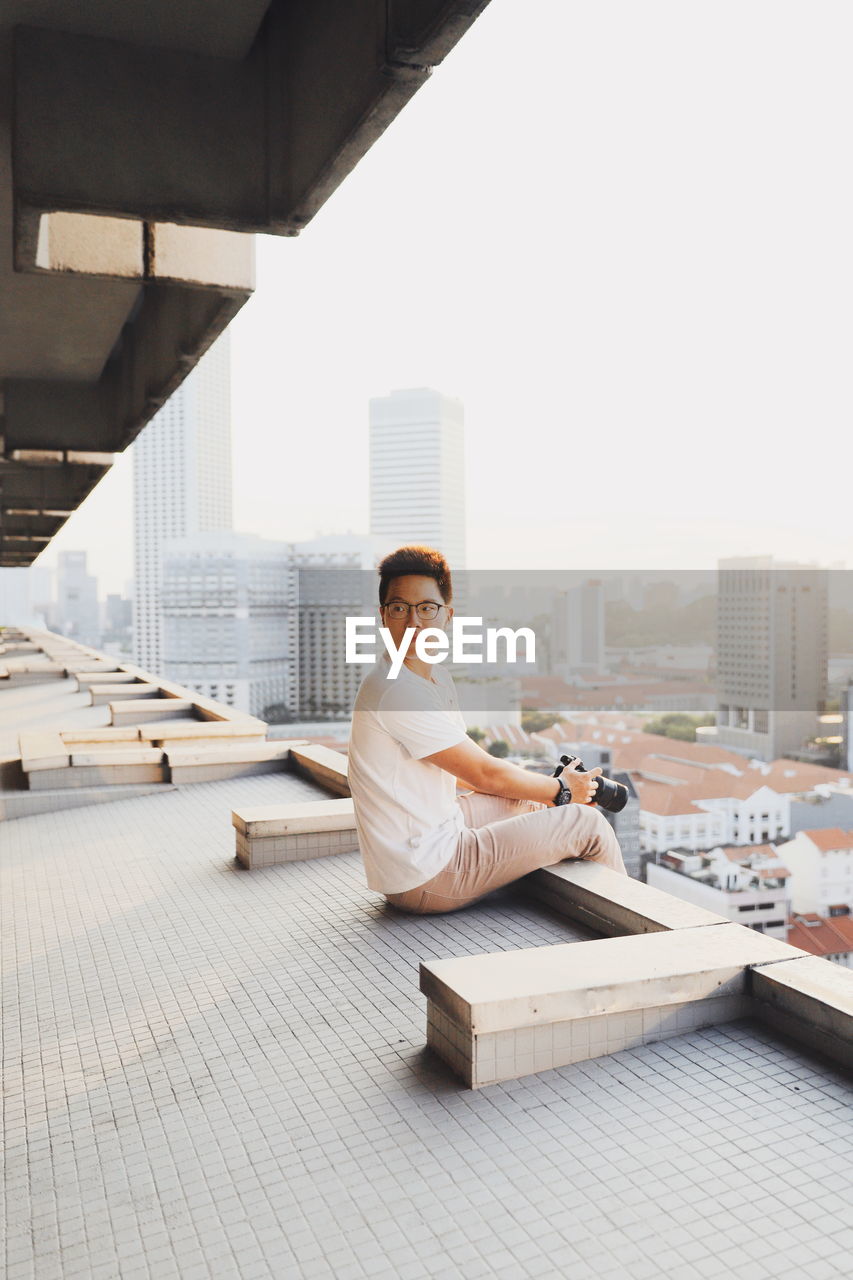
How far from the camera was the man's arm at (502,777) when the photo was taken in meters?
3.21

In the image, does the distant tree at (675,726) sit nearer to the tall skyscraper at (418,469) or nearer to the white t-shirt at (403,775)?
the tall skyscraper at (418,469)

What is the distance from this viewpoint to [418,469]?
33.8 meters

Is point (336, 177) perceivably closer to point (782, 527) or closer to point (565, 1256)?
point (565, 1256)

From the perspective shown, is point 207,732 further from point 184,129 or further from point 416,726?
point 184,129

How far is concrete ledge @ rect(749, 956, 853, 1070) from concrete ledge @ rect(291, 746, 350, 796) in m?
3.14

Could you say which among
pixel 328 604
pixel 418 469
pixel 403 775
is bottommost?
pixel 403 775

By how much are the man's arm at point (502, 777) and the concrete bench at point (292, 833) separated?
941mm

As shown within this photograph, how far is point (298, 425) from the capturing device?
86.4 meters

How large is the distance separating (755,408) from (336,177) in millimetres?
73114

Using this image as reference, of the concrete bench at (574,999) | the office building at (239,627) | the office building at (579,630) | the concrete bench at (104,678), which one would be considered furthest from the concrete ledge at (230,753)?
the office building at (239,627)

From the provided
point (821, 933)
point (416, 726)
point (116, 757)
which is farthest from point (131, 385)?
point (821, 933)

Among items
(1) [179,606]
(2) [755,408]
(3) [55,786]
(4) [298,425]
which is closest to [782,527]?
(2) [755,408]

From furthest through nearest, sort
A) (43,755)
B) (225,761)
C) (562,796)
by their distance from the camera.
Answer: (225,761)
(43,755)
(562,796)

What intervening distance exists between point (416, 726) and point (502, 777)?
447 millimetres
